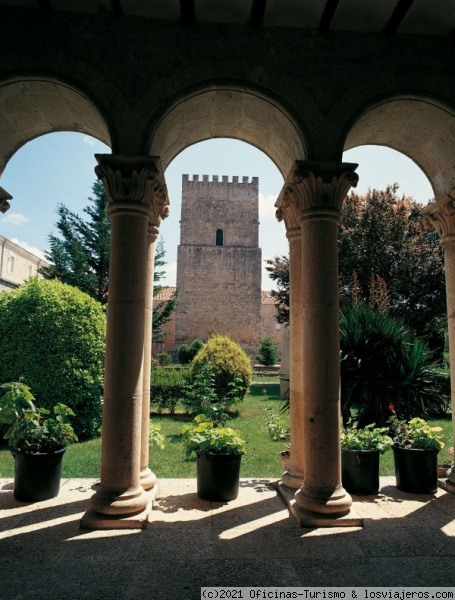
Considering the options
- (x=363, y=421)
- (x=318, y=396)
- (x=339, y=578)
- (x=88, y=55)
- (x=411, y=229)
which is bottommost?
(x=339, y=578)

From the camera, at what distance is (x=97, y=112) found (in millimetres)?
4496

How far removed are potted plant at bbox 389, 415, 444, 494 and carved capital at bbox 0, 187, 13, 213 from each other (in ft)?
17.4

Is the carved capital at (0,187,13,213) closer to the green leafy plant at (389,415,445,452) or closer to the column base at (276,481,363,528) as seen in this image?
the column base at (276,481,363,528)

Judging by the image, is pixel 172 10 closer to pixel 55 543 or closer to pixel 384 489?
pixel 55 543

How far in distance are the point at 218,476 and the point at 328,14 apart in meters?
4.89

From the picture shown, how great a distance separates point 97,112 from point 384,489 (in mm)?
5218

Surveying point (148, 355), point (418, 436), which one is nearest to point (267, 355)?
point (418, 436)

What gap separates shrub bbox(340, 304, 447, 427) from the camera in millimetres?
6434

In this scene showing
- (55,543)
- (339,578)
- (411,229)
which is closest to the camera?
(339,578)

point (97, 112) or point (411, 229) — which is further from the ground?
point (411, 229)

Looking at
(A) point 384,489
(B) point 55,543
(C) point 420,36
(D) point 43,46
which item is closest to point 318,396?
(A) point 384,489

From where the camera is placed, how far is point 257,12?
14.8 feet

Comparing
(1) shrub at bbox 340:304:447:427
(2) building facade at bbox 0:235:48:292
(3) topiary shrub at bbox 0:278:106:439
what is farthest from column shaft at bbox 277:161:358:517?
(2) building facade at bbox 0:235:48:292

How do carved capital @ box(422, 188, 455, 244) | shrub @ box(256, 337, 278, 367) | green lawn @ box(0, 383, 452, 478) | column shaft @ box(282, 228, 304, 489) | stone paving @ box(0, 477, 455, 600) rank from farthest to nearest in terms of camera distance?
shrub @ box(256, 337, 278, 367) < green lawn @ box(0, 383, 452, 478) < carved capital @ box(422, 188, 455, 244) < column shaft @ box(282, 228, 304, 489) < stone paving @ box(0, 477, 455, 600)
